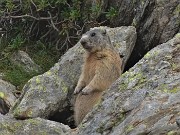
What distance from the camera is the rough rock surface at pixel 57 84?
1077 cm

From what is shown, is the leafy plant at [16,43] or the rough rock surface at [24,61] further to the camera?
the leafy plant at [16,43]

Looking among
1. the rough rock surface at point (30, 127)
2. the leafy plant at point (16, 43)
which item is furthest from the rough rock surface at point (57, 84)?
the leafy plant at point (16, 43)

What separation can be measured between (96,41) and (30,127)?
121 inches

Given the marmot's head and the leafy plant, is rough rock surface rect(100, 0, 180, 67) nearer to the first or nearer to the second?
the marmot's head

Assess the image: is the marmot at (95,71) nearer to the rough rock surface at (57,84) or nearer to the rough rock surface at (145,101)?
the rough rock surface at (57,84)

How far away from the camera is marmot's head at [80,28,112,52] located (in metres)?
11.3

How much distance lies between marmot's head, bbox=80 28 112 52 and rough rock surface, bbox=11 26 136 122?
85 cm

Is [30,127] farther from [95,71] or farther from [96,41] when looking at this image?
[96,41]

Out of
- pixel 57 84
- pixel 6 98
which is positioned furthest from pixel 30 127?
pixel 6 98

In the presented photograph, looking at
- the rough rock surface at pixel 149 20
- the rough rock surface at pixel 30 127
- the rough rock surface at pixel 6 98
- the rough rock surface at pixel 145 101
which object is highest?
the rough rock surface at pixel 145 101

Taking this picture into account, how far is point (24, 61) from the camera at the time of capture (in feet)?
46.6

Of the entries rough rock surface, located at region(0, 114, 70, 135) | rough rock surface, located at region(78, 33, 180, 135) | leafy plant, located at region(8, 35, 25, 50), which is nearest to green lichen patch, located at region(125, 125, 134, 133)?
rough rock surface, located at region(78, 33, 180, 135)

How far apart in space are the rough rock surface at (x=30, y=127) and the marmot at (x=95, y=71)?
64.9 inches

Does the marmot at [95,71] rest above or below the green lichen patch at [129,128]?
below
